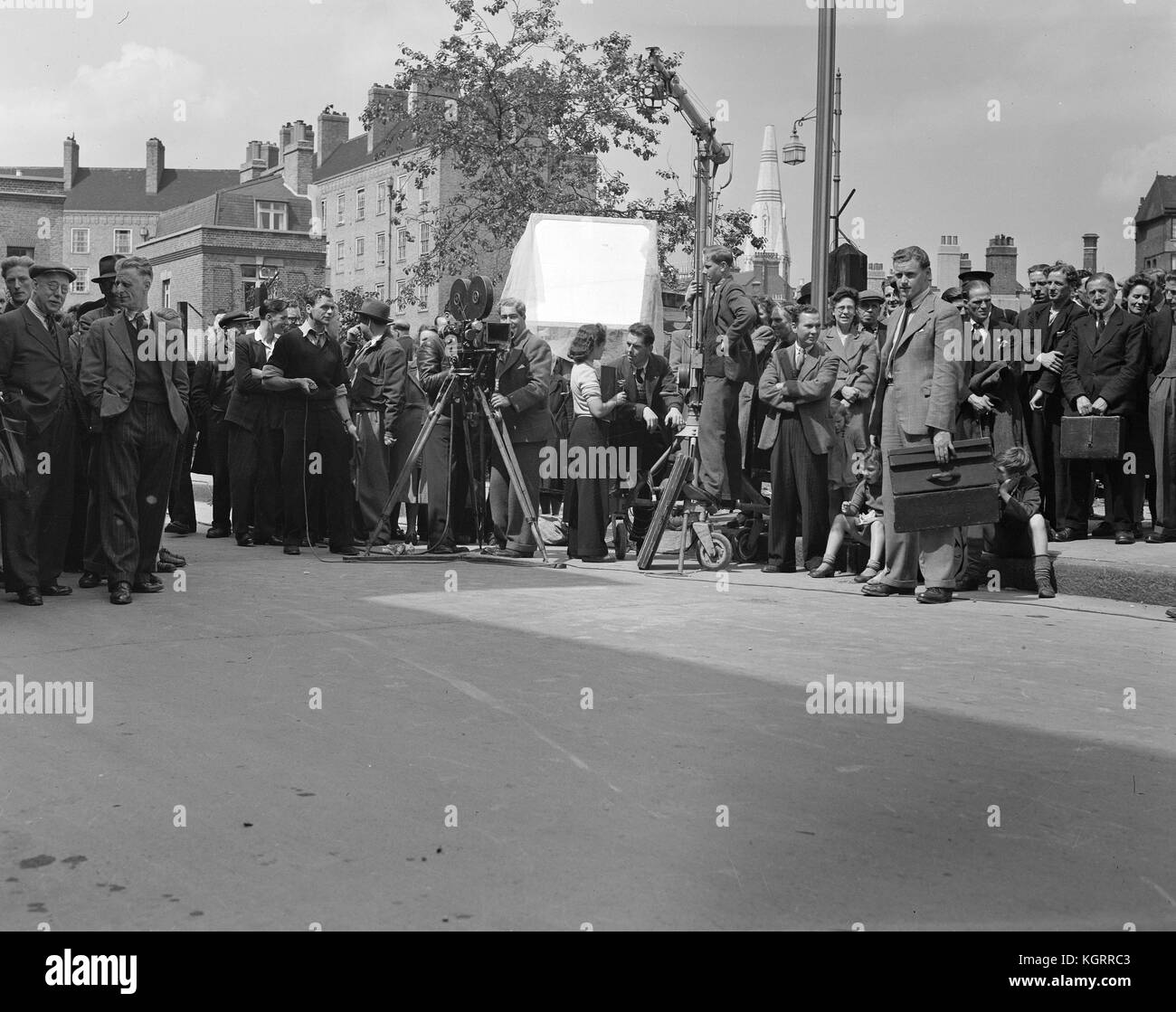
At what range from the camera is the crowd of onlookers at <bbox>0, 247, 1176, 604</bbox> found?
408 inches

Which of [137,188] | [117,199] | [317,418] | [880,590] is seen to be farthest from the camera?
[137,188]

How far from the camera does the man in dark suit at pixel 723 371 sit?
12977mm

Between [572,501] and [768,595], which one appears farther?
[572,501]

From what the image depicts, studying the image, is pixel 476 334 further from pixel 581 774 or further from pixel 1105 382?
pixel 581 774

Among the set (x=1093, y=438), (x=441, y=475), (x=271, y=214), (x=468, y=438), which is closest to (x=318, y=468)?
(x=441, y=475)

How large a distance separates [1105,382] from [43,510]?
821cm

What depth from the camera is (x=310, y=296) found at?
13836 mm

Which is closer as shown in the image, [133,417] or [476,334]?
[133,417]

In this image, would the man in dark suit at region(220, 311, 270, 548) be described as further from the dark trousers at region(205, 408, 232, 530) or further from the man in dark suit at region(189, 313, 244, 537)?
the man in dark suit at region(189, 313, 244, 537)

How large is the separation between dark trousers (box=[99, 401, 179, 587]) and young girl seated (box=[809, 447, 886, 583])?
505cm

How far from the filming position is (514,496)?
1365 centimetres

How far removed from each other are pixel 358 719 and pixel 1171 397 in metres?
8.07
